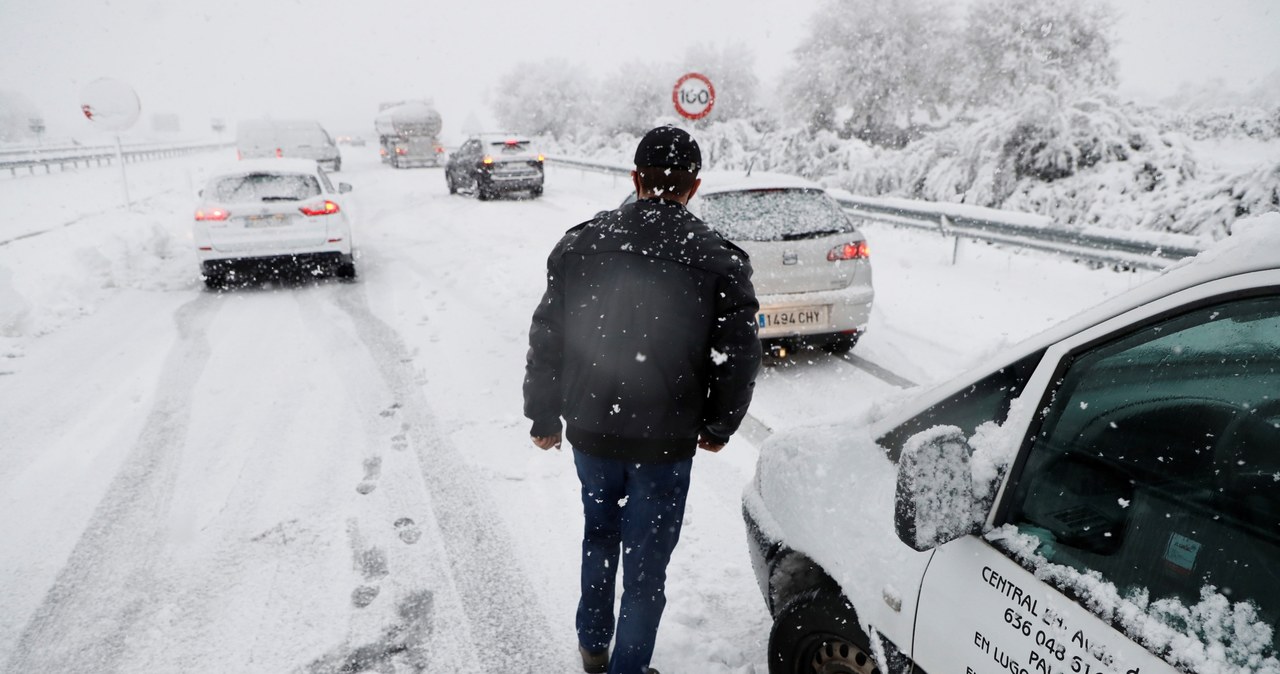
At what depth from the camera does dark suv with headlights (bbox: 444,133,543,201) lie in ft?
61.9

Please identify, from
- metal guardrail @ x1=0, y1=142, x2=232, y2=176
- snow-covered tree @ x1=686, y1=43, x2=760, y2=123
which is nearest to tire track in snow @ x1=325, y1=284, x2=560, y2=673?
metal guardrail @ x1=0, y1=142, x2=232, y2=176

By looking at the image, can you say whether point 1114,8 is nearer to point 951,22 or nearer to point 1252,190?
point 951,22

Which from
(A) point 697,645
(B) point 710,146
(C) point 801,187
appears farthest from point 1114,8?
(A) point 697,645

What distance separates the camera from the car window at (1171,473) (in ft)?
4.29

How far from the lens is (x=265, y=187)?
9.27 m

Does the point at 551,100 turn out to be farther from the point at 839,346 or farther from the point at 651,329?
the point at 651,329

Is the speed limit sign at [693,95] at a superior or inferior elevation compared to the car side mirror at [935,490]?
superior

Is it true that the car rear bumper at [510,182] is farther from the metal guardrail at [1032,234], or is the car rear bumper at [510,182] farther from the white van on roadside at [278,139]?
the white van on roadside at [278,139]

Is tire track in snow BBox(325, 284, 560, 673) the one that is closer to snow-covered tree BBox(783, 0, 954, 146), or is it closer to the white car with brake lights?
the white car with brake lights

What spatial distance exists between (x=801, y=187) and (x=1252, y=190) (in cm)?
679

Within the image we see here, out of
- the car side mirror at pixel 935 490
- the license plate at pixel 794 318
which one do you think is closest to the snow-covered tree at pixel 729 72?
the license plate at pixel 794 318

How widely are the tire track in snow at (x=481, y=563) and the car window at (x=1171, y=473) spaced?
2.02 m

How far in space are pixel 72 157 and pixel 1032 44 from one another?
44.7 metres

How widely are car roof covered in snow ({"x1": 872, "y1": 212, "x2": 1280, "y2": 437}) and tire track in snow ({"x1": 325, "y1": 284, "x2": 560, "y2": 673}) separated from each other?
214 centimetres
